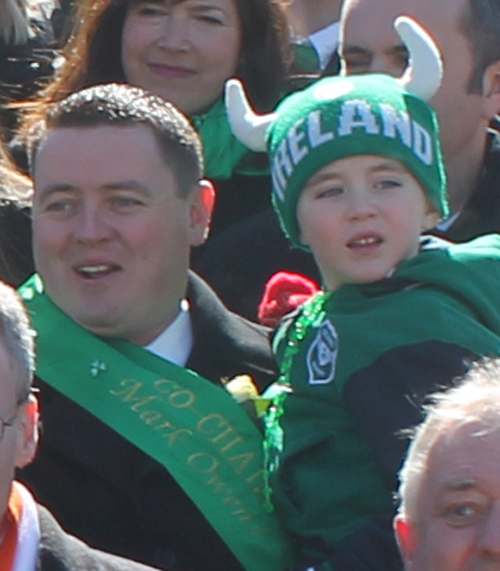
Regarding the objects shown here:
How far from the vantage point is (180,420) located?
3389 mm

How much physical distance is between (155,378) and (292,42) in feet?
5.93

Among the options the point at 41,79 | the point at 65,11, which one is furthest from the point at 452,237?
the point at 65,11

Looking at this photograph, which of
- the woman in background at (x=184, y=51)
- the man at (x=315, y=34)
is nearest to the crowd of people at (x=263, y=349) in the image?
the woman in background at (x=184, y=51)

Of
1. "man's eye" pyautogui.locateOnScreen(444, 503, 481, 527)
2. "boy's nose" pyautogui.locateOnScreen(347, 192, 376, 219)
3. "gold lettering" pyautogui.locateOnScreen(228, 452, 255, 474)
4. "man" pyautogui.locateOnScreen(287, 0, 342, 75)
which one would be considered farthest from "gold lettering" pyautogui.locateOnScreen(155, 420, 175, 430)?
"man" pyautogui.locateOnScreen(287, 0, 342, 75)

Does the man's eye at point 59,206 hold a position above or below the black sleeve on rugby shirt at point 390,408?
above

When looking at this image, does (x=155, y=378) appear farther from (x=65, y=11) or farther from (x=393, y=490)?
(x=65, y=11)

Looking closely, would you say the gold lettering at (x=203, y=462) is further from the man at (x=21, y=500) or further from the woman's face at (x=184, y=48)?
the woman's face at (x=184, y=48)

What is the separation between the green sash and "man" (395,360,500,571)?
65cm

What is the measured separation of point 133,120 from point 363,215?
2.19 ft

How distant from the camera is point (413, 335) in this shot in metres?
3.02

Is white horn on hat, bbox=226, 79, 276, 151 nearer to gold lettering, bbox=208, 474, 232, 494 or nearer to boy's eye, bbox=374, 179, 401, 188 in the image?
boy's eye, bbox=374, 179, 401, 188

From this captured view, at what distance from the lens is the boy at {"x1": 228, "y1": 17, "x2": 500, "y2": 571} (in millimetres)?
3002

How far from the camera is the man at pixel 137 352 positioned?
331cm

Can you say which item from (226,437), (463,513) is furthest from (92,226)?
(463,513)
